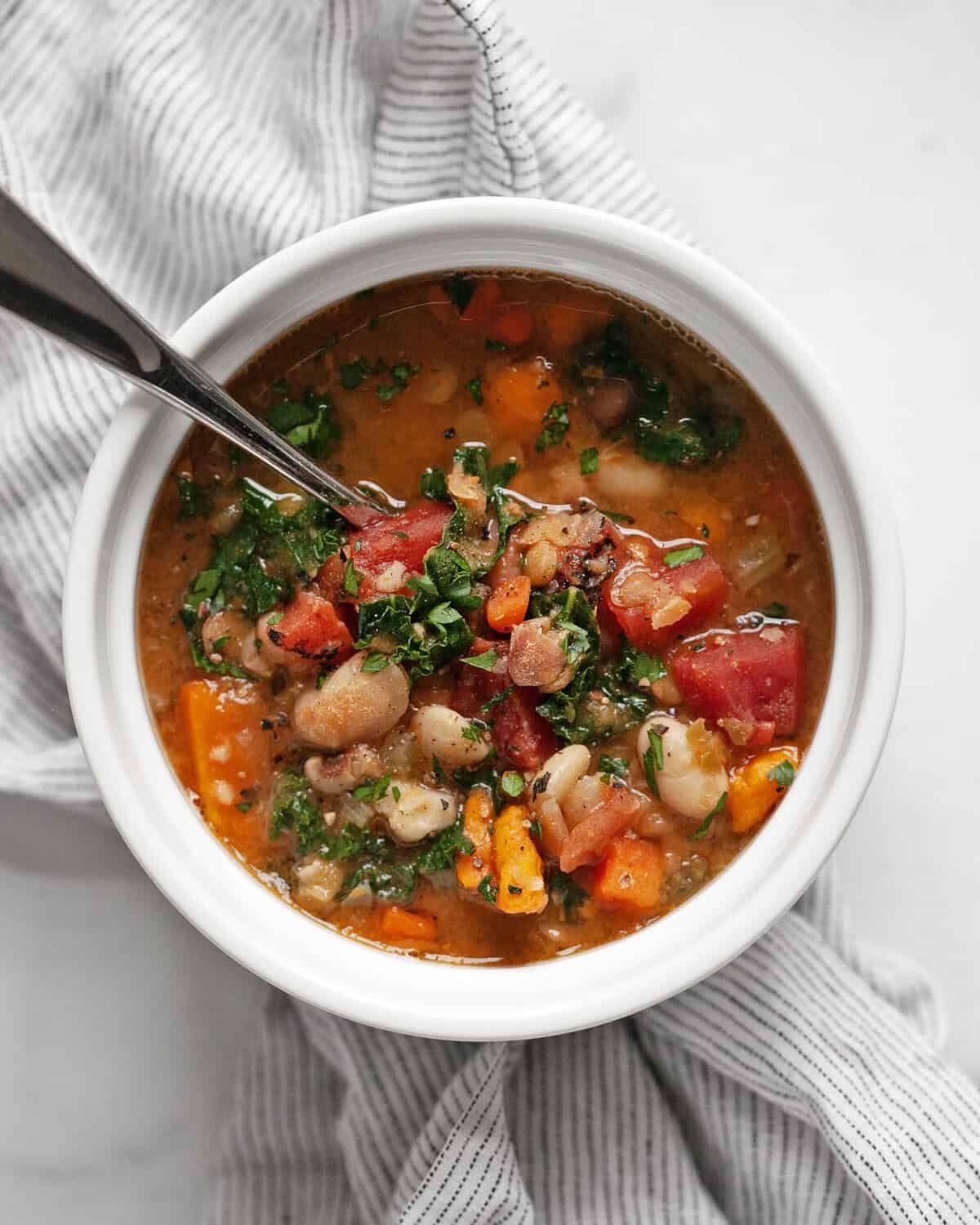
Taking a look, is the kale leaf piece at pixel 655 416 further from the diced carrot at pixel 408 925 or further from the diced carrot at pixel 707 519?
the diced carrot at pixel 408 925

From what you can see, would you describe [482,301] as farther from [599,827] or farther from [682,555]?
[599,827]

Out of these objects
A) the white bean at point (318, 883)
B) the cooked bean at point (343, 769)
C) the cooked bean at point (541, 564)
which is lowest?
the white bean at point (318, 883)

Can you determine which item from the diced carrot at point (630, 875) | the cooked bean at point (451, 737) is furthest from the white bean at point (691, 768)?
the cooked bean at point (451, 737)

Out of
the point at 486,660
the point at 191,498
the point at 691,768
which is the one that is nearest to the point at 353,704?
the point at 486,660

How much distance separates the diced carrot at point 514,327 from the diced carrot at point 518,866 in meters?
0.88

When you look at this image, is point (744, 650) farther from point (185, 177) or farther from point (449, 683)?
point (185, 177)

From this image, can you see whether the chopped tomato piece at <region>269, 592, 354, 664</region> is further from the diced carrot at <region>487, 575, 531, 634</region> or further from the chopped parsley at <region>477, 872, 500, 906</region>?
the chopped parsley at <region>477, 872, 500, 906</region>

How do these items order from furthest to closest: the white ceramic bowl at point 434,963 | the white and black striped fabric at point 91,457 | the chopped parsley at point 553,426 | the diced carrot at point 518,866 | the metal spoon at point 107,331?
the white and black striped fabric at point 91,457
the chopped parsley at point 553,426
the diced carrot at point 518,866
the white ceramic bowl at point 434,963
the metal spoon at point 107,331

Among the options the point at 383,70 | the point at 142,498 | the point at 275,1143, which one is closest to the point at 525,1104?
the point at 275,1143

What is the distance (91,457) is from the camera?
261 cm

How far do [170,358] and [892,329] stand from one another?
61.8 inches

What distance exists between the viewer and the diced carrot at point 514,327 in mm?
2281

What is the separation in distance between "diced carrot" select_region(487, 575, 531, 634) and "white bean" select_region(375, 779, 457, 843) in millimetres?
339

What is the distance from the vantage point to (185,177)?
2.52 meters
